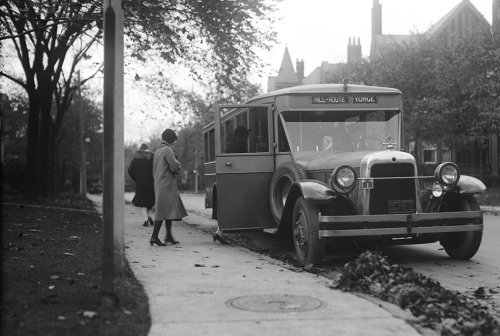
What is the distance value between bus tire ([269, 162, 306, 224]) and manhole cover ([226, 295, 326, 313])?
348 centimetres

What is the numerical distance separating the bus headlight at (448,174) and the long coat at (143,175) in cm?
771

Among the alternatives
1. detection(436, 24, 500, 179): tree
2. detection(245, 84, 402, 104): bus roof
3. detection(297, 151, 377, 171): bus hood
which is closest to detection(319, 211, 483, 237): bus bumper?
detection(297, 151, 377, 171): bus hood

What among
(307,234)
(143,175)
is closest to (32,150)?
(143,175)

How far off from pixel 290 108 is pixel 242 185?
1526mm

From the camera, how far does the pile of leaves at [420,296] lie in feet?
14.6

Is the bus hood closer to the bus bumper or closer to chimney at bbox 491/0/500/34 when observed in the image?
the bus bumper

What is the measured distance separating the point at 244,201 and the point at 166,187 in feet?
4.41

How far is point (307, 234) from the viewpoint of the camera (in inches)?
310

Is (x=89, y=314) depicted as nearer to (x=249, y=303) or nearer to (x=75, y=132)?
(x=249, y=303)

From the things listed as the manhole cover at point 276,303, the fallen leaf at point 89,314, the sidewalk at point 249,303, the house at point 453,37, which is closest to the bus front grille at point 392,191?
the sidewalk at point 249,303

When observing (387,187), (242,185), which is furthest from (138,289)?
(242,185)

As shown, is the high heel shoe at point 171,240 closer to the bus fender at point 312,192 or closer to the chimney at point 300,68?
the bus fender at point 312,192

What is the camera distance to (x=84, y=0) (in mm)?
12477

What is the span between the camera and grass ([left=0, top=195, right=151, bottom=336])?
14.4 feet
